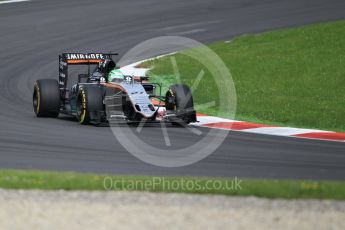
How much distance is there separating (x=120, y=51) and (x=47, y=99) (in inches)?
334

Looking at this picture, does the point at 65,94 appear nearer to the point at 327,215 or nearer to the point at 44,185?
the point at 44,185

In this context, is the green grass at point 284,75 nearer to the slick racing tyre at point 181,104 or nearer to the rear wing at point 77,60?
the slick racing tyre at point 181,104

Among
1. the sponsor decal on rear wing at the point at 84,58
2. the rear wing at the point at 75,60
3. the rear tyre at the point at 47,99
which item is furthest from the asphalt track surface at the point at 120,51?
the sponsor decal on rear wing at the point at 84,58

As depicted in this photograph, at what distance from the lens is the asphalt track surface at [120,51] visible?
13.7m

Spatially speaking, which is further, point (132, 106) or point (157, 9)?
point (157, 9)

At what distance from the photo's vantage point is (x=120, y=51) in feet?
90.0

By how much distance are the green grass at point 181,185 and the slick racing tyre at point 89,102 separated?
580 cm

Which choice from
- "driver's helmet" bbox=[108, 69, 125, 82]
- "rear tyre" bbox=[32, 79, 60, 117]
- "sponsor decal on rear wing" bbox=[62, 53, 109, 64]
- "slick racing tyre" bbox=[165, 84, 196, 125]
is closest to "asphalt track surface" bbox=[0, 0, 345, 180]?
"rear tyre" bbox=[32, 79, 60, 117]

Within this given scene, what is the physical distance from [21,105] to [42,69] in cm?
467

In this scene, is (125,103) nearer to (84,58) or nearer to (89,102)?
(89,102)

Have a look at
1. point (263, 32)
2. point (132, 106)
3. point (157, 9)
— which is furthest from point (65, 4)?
point (132, 106)

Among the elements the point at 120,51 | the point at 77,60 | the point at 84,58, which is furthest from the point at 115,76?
the point at 120,51

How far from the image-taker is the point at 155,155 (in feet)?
47.6

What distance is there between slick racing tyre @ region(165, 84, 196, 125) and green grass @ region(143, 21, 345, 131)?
1.61 m
